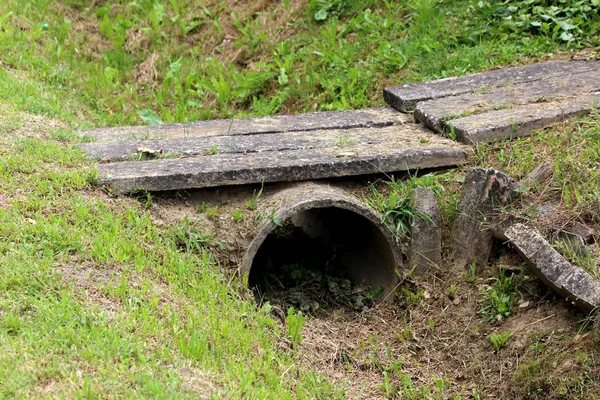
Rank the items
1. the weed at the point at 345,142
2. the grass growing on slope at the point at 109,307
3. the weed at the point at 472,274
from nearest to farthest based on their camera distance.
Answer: the grass growing on slope at the point at 109,307
the weed at the point at 472,274
the weed at the point at 345,142

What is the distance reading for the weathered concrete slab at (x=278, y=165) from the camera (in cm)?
561

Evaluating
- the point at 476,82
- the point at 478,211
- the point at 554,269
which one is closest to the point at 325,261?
the point at 478,211

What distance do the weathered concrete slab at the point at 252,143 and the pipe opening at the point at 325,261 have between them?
59cm

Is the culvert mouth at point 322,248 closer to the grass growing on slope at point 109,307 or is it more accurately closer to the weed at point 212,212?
the weed at point 212,212

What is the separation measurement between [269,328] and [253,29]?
499 cm


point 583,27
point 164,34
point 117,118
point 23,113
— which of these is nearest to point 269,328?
point 23,113

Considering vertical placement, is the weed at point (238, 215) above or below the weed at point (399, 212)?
above

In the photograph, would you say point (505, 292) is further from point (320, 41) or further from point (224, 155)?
point (320, 41)

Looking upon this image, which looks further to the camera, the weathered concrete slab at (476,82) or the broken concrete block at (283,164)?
the weathered concrete slab at (476,82)

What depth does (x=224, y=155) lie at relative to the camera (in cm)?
603

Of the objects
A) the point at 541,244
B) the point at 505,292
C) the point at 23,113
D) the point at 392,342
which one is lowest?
the point at 392,342

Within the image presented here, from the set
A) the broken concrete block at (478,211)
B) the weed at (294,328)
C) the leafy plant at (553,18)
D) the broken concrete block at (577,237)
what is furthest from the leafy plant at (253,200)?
the leafy plant at (553,18)

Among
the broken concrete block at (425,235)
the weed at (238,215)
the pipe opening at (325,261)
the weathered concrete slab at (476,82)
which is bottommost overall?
the pipe opening at (325,261)

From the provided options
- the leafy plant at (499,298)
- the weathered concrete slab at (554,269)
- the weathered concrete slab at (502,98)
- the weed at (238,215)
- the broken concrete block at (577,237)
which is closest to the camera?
the weathered concrete slab at (554,269)
